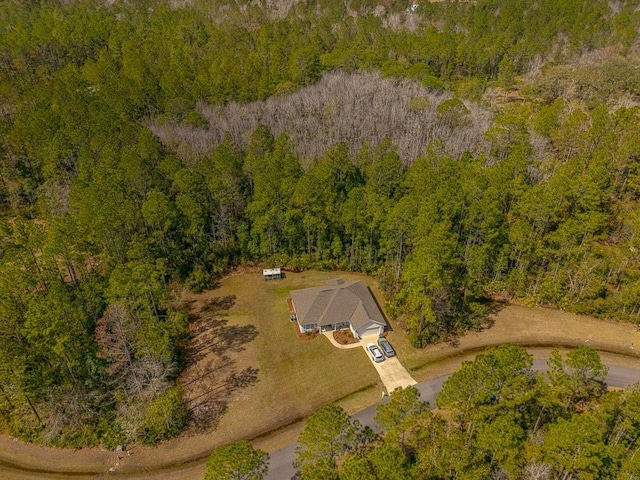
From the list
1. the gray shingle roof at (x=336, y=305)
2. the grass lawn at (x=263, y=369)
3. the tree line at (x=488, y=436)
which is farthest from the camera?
the gray shingle roof at (x=336, y=305)

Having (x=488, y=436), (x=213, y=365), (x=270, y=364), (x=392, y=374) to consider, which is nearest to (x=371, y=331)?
(x=392, y=374)

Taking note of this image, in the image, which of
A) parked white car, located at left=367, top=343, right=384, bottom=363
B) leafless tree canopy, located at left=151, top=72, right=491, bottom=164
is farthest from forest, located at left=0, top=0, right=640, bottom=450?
parked white car, located at left=367, top=343, right=384, bottom=363

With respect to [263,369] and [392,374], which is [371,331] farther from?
[263,369]

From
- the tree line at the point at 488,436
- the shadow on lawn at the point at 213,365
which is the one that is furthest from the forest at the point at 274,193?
the tree line at the point at 488,436

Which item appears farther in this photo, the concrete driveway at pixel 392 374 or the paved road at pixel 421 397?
the concrete driveway at pixel 392 374

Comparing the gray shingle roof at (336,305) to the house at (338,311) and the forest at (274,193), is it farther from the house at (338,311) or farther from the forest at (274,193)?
the forest at (274,193)

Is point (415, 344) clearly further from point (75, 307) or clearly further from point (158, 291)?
point (75, 307)

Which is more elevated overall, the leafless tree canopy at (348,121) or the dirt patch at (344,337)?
the leafless tree canopy at (348,121)
